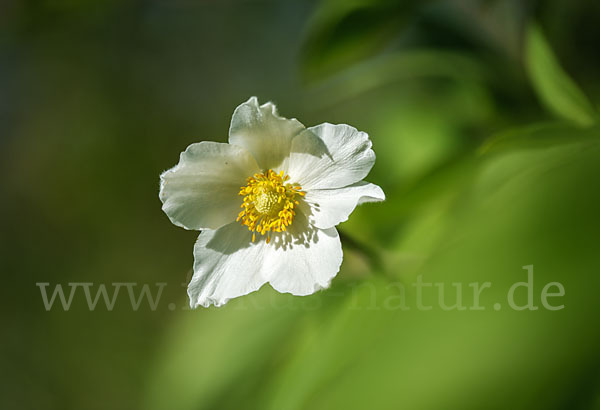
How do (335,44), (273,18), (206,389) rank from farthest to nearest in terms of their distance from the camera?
(273,18) < (206,389) < (335,44)

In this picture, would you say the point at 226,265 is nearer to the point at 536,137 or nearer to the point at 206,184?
the point at 206,184

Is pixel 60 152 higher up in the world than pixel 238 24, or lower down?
lower down

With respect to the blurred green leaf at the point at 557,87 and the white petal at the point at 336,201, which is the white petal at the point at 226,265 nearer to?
the white petal at the point at 336,201

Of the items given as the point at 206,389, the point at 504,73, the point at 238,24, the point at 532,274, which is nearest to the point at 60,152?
A: the point at 238,24

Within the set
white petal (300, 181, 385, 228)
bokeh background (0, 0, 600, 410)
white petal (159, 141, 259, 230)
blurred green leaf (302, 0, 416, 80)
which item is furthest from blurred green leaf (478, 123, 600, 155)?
blurred green leaf (302, 0, 416, 80)

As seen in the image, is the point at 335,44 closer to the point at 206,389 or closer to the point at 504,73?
the point at 504,73

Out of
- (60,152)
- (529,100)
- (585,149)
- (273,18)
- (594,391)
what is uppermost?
(273,18)

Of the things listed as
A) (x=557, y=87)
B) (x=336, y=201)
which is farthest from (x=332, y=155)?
(x=557, y=87)
